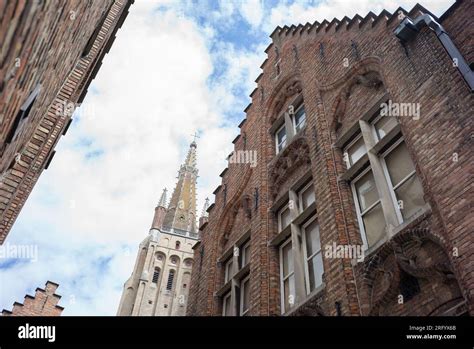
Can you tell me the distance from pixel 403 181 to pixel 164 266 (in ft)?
207

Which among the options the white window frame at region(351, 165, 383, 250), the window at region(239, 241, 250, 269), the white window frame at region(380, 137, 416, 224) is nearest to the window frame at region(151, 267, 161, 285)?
the window at region(239, 241, 250, 269)

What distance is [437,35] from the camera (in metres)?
6.41

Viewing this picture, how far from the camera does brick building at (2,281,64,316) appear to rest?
19.3 metres

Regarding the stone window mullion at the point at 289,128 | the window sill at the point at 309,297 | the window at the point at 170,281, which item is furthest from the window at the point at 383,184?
the window at the point at 170,281

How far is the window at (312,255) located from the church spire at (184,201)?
6829 centimetres

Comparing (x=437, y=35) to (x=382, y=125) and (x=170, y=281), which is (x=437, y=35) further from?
(x=170, y=281)

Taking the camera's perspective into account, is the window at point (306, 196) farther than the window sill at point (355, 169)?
Yes

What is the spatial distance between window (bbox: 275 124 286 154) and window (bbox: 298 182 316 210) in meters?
2.21

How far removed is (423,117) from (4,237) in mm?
9088

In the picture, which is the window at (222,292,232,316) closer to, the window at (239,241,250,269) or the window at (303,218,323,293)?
the window at (239,241,250,269)

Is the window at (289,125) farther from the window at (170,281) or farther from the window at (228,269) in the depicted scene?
the window at (170,281)

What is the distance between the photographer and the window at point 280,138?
35.7 feet

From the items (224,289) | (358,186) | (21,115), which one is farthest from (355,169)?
(21,115)
